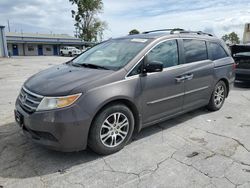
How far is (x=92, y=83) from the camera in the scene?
307cm

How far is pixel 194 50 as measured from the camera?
15.1ft

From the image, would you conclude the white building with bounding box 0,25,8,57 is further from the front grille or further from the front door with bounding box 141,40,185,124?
the front door with bounding box 141,40,185,124

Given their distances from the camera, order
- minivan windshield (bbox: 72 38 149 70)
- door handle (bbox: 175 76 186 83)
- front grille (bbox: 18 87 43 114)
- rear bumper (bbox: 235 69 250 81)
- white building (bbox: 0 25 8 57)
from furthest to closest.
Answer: white building (bbox: 0 25 8 57)
rear bumper (bbox: 235 69 250 81)
door handle (bbox: 175 76 186 83)
minivan windshield (bbox: 72 38 149 70)
front grille (bbox: 18 87 43 114)

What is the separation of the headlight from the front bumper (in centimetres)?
6

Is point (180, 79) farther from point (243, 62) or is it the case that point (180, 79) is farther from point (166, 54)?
point (243, 62)

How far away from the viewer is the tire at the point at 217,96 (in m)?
5.20

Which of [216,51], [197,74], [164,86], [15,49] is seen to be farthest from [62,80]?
[15,49]

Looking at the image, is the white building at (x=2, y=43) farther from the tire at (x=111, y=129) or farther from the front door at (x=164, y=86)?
the tire at (x=111, y=129)

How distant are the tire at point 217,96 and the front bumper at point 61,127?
328cm

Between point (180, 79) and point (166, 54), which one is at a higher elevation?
point (166, 54)

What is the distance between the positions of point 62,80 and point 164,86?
5.39ft

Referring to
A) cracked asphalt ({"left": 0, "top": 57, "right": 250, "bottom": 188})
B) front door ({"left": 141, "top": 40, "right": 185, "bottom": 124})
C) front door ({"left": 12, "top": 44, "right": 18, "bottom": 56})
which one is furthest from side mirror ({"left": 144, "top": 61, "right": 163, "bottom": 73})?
front door ({"left": 12, "top": 44, "right": 18, "bottom": 56})

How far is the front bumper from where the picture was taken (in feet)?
9.39

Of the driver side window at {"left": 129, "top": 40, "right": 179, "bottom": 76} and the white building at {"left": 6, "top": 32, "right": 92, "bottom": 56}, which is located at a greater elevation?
the white building at {"left": 6, "top": 32, "right": 92, "bottom": 56}
